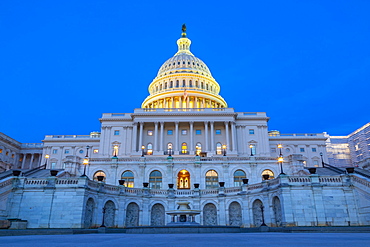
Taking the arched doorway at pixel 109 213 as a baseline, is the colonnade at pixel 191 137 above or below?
above

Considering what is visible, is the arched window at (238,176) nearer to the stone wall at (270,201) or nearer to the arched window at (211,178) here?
the arched window at (211,178)

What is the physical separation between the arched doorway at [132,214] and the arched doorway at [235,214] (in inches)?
466

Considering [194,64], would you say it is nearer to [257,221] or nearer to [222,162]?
[222,162]

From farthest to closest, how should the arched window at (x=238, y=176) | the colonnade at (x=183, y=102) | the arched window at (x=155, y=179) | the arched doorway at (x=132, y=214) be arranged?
1. the colonnade at (x=183, y=102)
2. the arched window at (x=238, y=176)
3. the arched window at (x=155, y=179)
4. the arched doorway at (x=132, y=214)

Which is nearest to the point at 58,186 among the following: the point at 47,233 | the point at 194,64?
the point at 47,233

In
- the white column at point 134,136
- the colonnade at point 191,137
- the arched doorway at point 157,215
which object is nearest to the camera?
the arched doorway at point 157,215

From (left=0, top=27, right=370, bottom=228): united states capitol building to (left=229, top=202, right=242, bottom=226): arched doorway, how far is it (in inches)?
4.8

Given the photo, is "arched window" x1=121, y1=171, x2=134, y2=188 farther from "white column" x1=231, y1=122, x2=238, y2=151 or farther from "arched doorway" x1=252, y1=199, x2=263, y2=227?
"white column" x1=231, y1=122, x2=238, y2=151

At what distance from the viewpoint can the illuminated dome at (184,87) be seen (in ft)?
334

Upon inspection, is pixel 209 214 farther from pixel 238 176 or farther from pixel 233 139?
pixel 233 139

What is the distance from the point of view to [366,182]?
1106 inches

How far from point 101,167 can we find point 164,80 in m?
68.5

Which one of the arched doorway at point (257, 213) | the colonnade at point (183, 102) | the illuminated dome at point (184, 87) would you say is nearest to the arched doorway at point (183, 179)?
the arched doorway at point (257, 213)

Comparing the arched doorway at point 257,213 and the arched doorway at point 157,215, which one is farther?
the arched doorway at point 157,215
